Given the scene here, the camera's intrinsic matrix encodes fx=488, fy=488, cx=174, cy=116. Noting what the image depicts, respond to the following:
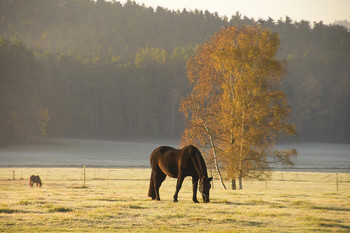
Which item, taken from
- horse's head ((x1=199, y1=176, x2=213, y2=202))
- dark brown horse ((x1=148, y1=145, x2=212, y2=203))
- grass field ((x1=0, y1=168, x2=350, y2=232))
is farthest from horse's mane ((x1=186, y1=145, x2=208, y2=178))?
grass field ((x1=0, y1=168, x2=350, y2=232))

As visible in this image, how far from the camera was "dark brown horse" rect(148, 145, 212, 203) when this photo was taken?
17609 millimetres

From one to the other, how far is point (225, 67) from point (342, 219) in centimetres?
1641

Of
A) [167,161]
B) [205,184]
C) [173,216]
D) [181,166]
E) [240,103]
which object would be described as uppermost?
[240,103]

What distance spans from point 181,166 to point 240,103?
1321 centimetres

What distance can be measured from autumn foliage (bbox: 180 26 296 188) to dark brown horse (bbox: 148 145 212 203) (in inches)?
416

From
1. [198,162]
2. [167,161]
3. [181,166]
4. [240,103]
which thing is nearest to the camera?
[198,162]

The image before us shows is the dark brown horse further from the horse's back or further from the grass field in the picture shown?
the grass field

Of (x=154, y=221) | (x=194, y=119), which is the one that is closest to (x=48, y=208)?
(x=154, y=221)

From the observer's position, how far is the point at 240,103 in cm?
3011

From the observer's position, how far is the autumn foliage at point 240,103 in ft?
97.9

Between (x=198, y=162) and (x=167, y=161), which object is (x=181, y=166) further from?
(x=167, y=161)

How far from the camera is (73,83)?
5261 inches

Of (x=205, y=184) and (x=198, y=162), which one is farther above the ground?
(x=198, y=162)

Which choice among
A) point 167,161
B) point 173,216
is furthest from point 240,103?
point 173,216
